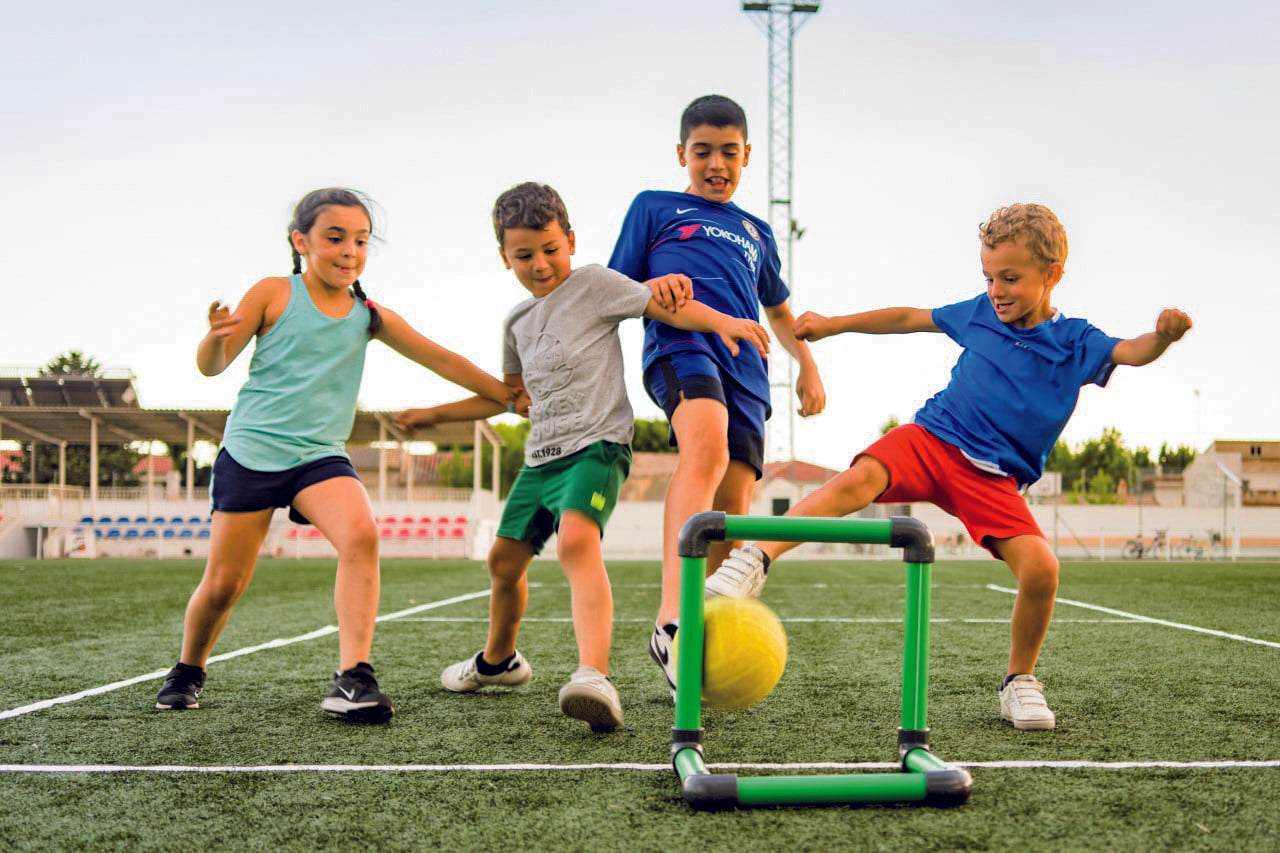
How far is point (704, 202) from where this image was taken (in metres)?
3.81

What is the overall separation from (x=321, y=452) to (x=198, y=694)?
3.01 ft

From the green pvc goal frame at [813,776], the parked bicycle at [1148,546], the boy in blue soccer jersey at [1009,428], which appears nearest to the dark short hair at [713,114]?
the boy in blue soccer jersey at [1009,428]

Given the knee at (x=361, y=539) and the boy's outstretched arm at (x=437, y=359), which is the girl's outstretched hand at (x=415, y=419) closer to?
the boy's outstretched arm at (x=437, y=359)

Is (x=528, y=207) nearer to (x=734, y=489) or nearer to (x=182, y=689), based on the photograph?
(x=734, y=489)

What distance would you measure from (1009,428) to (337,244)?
2255 mm

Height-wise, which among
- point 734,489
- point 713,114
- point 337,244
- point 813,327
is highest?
point 713,114

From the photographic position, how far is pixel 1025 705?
303cm

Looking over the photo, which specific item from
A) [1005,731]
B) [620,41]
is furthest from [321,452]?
[620,41]

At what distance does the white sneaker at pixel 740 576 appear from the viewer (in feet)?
8.80

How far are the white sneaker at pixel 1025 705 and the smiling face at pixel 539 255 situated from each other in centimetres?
186

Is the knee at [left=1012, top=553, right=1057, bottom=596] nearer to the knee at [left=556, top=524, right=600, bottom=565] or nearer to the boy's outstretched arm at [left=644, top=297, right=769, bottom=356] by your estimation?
the boy's outstretched arm at [left=644, top=297, right=769, bottom=356]

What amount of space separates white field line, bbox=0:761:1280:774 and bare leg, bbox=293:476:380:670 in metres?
0.73

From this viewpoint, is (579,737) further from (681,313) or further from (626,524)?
(626,524)

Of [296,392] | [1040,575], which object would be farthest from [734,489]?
[296,392]
